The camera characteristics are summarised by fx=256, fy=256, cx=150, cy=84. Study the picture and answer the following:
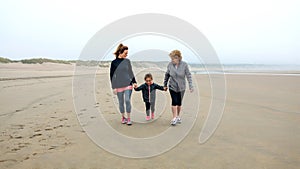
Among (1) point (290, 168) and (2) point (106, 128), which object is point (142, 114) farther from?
(1) point (290, 168)

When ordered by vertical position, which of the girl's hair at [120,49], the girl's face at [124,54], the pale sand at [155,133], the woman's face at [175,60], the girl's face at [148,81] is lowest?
the pale sand at [155,133]

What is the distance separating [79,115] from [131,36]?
3007 millimetres

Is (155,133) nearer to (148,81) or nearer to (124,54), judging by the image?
(148,81)

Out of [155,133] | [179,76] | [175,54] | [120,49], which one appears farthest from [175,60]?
[155,133]

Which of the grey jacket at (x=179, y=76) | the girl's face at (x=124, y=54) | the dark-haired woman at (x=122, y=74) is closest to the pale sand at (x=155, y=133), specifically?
the dark-haired woman at (x=122, y=74)

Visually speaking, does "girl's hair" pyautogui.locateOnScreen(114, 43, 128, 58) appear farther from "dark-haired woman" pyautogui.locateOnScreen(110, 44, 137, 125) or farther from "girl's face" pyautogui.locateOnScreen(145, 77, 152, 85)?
"girl's face" pyautogui.locateOnScreen(145, 77, 152, 85)

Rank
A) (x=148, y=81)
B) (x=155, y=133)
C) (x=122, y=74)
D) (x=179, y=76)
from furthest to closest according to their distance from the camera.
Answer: (x=148, y=81) < (x=179, y=76) < (x=122, y=74) < (x=155, y=133)

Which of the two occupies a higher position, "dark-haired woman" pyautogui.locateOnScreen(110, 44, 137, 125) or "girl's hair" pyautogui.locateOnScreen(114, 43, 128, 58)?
"girl's hair" pyautogui.locateOnScreen(114, 43, 128, 58)

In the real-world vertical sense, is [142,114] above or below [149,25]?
below

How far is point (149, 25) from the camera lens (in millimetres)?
4758

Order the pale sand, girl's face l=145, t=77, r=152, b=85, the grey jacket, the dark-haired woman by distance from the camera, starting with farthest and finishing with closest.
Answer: girl's face l=145, t=77, r=152, b=85 < the grey jacket < the dark-haired woman < the pale sand

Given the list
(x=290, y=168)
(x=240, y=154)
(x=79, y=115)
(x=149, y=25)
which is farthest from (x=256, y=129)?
(x=79, y=115)

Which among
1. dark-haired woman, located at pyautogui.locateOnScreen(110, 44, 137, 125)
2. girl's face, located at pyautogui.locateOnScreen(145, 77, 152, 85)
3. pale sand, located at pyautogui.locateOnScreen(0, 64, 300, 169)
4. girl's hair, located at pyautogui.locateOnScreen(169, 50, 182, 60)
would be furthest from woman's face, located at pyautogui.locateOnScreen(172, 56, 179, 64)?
pale sand, located at pyautogui.locateOnScreen(0, 64, 300, 169)

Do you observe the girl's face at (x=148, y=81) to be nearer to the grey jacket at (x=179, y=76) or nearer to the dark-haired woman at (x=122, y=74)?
the dark-haired woman at (x=122, y=74)
